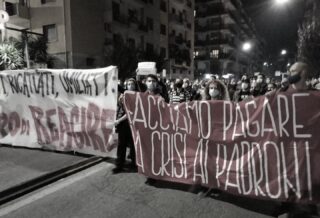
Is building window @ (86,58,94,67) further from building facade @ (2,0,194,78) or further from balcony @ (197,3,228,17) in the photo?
balcony @ (197,3,228,17)

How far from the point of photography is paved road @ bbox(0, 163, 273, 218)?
12.9ft

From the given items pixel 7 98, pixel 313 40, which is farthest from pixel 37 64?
pixel 313 40

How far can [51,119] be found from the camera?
6613mm

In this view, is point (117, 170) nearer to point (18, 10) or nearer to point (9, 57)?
point (9, 57)

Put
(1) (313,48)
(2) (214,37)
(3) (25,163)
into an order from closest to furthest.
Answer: (3) (25,163), (1) (313,48), (2) (214,37)

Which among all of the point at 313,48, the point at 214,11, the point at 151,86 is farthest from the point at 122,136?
the point at 214,11

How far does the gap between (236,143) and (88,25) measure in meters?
25.5

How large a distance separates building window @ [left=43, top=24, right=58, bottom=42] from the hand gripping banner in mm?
22803

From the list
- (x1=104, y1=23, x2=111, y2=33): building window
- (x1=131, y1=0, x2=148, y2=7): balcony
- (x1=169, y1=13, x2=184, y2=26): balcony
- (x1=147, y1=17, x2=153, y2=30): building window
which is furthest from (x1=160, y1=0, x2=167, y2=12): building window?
(x1=104, y1=23, x2=111, y2=33): building window

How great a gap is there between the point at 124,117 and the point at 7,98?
3.41 meters

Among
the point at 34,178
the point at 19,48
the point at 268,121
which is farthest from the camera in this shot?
the point at 19,48

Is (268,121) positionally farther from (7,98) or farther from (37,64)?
(37,64)

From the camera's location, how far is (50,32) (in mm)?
25688

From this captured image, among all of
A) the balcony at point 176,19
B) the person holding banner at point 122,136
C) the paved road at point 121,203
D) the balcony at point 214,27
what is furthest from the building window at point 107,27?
the balcony at point 214,27
